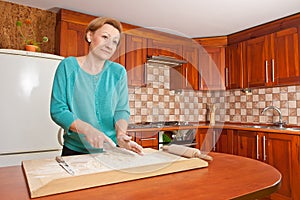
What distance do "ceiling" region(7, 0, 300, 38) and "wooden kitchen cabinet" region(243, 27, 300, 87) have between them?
22 centimetres

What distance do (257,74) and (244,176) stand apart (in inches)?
91.4

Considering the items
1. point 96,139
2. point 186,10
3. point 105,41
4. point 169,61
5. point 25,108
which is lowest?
point 96,139

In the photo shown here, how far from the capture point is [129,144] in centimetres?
92

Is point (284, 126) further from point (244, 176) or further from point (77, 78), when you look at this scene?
point (77, 78)

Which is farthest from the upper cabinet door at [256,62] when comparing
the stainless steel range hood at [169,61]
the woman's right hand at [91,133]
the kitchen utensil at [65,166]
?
the kitchen utensil at [65,166]

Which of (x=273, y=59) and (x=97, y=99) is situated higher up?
(x=273, y=59)

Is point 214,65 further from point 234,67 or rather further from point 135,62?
point 135,62

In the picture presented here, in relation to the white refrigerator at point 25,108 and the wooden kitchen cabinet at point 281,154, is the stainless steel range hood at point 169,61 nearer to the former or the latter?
the white refrigerator at point 25,108

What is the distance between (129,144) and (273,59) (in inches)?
92.2

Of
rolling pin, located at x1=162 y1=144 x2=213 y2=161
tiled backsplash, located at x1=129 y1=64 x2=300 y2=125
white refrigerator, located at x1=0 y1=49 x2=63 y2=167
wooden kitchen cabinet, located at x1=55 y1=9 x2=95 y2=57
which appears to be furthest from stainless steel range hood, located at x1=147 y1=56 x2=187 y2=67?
rolling pin, located at x1=162 y1=144 x2=213 y2=161

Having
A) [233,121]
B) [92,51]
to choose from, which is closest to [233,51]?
[233,121]

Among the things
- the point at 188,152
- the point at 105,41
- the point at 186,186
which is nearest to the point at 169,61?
the point at 105,41

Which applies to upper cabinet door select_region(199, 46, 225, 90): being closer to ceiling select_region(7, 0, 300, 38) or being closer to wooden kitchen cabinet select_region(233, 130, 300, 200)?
ceiling select_region(7, 0, 300, 38)

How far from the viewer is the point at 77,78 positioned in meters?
1.00
